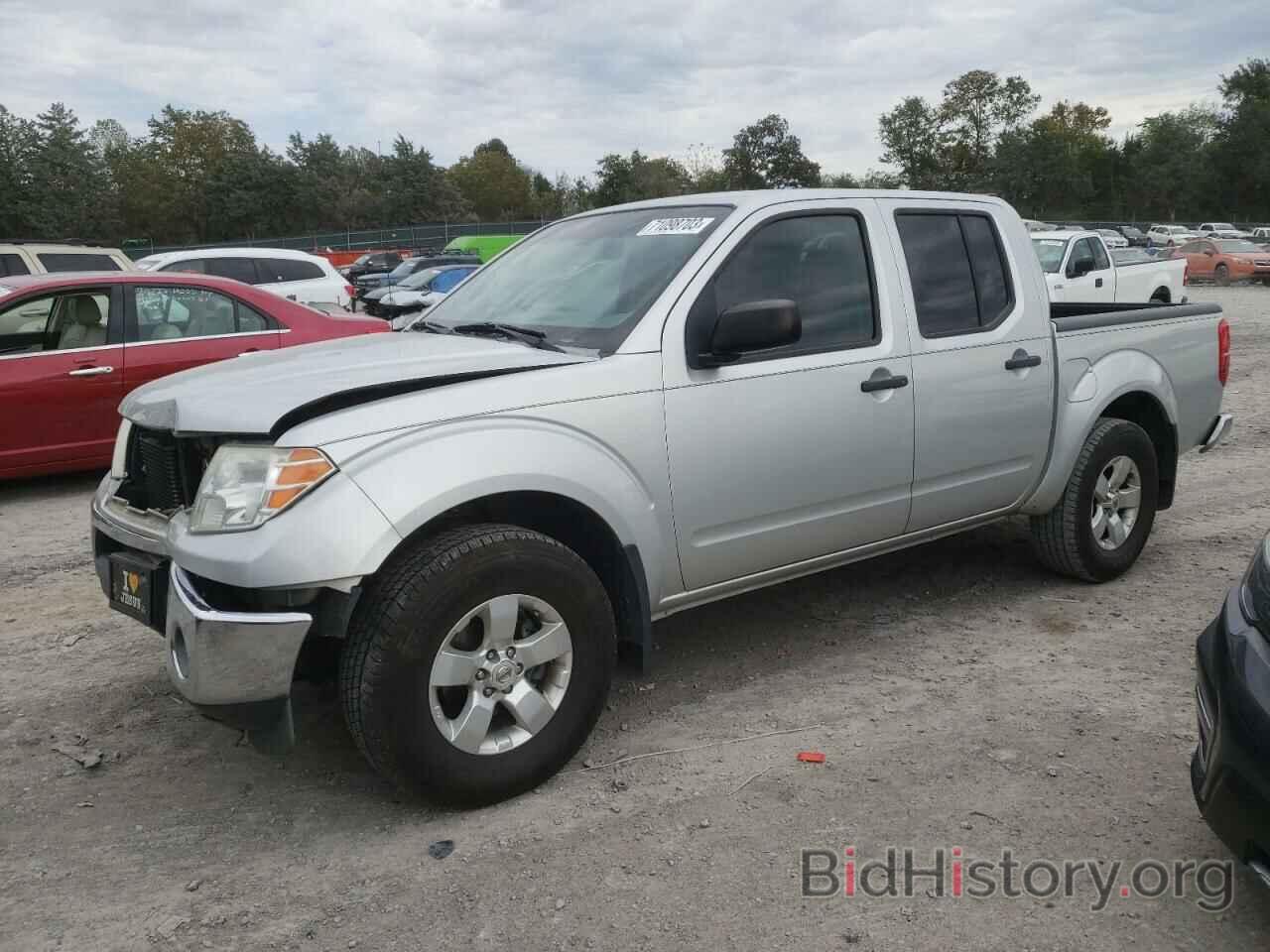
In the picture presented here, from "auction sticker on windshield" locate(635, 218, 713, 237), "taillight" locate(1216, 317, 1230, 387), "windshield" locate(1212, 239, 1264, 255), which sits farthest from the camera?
"windshield" locate(1212, 239, 1264, 255)

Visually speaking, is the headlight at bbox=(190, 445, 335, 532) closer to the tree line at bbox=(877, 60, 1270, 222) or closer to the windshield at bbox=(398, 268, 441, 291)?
the windshield at bbox=(398, 268, 441, 291)

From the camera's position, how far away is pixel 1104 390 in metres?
4.96

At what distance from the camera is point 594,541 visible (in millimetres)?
3572

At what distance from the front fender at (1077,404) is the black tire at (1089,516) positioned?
0.05 metres

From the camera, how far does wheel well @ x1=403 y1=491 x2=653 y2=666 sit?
11.1 ft

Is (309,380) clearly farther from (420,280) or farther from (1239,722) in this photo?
(420,280)

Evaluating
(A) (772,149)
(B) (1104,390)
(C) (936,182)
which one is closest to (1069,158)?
(C) (936,182)

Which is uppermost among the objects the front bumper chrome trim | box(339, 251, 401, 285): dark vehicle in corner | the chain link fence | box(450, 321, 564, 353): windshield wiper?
the chain link fence

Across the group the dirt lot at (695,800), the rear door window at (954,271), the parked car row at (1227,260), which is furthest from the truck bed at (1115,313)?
the parked car row at (1227,260)

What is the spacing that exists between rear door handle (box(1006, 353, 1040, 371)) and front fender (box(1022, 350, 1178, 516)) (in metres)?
0.23

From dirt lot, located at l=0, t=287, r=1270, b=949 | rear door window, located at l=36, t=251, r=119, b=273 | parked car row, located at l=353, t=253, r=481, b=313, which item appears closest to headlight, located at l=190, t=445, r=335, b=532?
dirt lot, located at l=0, t=287, r=1270, b=949

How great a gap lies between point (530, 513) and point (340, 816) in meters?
1.09

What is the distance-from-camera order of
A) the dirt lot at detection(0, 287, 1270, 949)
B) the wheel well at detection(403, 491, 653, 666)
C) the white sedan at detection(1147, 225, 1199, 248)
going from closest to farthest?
the dirt lot at detection(0, 287, 1270, 949) < the wheel well at detection(403, 491, 653, 666) < the white sedan at detection(1147, 225, 1199, 248)

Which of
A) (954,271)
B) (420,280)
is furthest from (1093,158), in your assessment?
(954,271)
